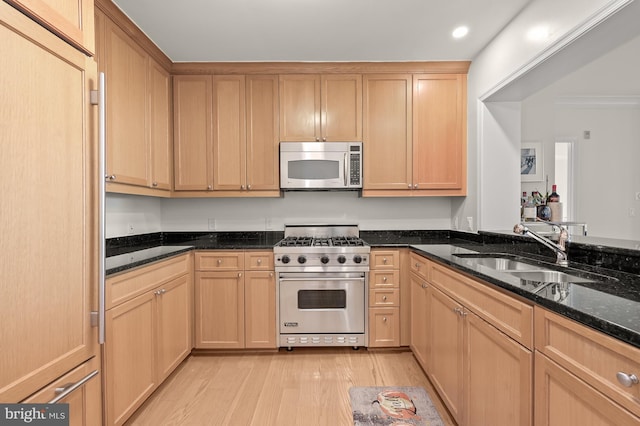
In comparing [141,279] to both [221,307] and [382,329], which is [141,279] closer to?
[221,307]

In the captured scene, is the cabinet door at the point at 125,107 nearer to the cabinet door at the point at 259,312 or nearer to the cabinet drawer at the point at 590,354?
the cabinet door at the point at 259,312

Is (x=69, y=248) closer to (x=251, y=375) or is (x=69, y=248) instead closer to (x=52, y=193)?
(x=52, y=193)

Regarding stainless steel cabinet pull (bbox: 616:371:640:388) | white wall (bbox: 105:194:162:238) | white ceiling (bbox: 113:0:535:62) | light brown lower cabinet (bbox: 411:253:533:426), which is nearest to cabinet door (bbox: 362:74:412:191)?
white ceiling (bbox: 113:0:535:62)

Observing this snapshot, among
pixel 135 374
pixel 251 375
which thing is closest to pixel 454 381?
pixel 251 375

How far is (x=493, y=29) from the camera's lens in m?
2.46

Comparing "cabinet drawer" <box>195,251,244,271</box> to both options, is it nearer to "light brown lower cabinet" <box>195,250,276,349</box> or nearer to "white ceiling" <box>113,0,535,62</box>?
"light brown lower cabinet" <box>195,250,276,349</box>

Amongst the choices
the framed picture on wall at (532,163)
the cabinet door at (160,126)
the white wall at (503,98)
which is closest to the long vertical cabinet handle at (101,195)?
the cabinet door at (160,126)

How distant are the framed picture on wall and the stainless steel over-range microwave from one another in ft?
6.96

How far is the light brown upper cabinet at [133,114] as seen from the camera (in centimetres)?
213

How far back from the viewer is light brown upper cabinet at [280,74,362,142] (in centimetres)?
309

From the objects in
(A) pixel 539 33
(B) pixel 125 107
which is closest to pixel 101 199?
(B) pixel 125 107

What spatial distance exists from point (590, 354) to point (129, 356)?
2098 mm

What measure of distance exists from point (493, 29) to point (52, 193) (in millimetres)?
2838

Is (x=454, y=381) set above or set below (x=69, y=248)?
below
